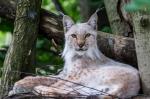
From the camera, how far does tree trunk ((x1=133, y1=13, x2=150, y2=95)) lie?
12.4 feet

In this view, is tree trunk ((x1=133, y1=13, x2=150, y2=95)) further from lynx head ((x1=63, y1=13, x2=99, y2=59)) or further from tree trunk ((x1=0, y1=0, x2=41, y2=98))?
tree trunk ((x1=0, y1=0, x2=41, y2=98))

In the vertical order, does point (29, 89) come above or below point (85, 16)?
below

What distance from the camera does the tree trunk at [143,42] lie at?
379 centimetres

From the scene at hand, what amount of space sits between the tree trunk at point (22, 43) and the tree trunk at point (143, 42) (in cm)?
169

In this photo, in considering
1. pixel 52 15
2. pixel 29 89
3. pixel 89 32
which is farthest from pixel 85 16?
pixel 29 89

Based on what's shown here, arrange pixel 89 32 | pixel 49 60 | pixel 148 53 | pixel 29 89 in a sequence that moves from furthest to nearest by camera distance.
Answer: pixel 49 60
pixel 89 32
pixel 29 89
pixel 148 53

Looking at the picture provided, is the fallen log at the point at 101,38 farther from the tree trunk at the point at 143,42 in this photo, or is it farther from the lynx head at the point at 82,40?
the tree trunk at the point at 143,42

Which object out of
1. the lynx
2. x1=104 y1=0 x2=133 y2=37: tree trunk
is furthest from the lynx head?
x1=104 y1=0 x2=133 y2=37: tree trunk

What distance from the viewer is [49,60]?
23.0 feet

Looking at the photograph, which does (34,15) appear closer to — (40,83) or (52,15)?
(52,15)

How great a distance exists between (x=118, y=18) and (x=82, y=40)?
1327mm

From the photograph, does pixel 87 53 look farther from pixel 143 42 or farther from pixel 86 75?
pixel 143 42

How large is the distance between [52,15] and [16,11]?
50 centimetres

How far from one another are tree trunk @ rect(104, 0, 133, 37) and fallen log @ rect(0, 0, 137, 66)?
40 centimetres
